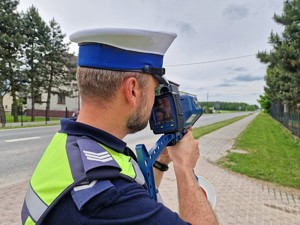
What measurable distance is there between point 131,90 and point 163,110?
10.3 inches

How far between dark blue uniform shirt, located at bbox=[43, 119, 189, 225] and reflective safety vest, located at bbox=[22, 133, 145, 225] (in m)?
0.03

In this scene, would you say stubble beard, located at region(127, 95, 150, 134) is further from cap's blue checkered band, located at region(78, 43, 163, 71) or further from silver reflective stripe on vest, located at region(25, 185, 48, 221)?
silver reflective stripe on vest, located at region(25, 185, 48, 221)

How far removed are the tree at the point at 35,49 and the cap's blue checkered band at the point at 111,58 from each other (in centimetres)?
2827

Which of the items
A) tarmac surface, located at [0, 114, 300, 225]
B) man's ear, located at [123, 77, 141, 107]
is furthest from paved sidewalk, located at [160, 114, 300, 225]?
man's ear, located at [123, 77, 141, 107]

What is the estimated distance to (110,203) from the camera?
0.84m

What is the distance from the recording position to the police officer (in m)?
0.85

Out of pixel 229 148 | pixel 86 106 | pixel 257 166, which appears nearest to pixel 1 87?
pixel 229 148

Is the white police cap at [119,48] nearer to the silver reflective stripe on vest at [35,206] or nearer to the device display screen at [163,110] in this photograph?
the device display screen at [163,110]

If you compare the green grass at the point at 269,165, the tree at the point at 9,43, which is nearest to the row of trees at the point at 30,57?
the tree at the point at 9,43

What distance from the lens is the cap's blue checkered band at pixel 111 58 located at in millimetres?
1083

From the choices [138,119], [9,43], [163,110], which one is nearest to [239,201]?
[163,110]

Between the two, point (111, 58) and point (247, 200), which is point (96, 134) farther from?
point (247, 200)

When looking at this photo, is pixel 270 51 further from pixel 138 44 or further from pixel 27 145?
pixel 138 44

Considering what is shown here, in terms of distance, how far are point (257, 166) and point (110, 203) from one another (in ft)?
28.6
